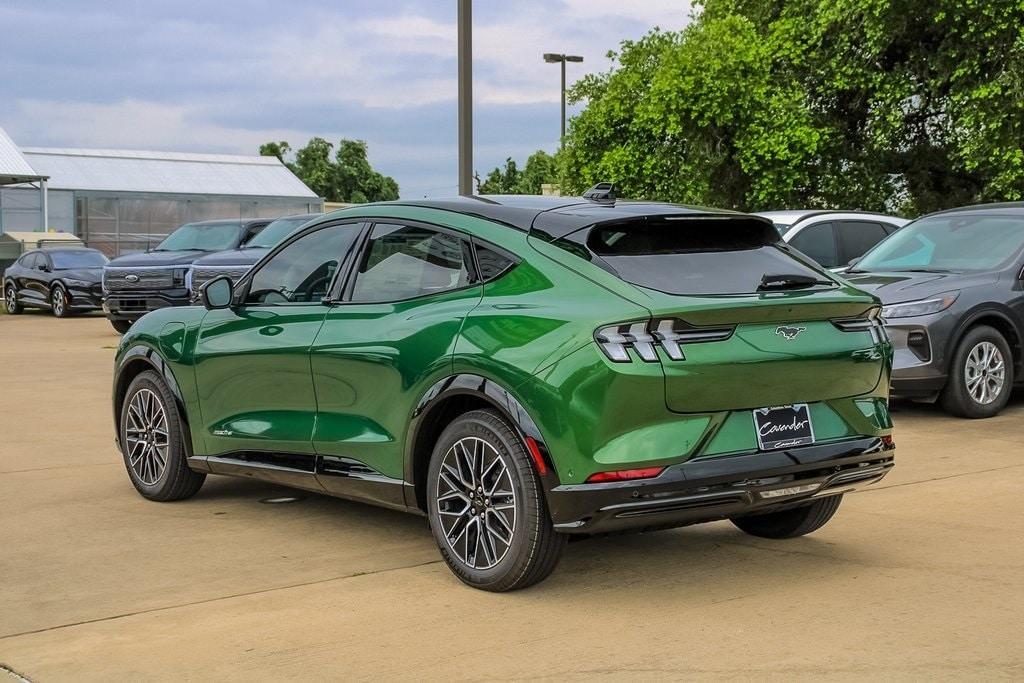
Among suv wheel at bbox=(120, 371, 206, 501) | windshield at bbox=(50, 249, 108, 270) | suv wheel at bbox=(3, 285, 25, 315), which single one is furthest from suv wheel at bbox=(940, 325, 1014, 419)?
suv wheel at bbox=(3, 285, 25, 315)

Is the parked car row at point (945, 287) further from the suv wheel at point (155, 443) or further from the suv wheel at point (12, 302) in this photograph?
the suv wheel at point (12, 302)

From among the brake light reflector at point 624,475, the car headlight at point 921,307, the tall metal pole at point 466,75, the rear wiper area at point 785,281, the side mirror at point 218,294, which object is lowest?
the brake light reflector at point 624,475

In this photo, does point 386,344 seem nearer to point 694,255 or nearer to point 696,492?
point 694,255

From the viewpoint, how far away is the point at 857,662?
464 centimetres

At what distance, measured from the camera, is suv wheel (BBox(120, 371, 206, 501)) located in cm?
763

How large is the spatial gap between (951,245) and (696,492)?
24.8 feet

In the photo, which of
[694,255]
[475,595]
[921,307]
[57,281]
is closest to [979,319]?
[921,307]

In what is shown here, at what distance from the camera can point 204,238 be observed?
22484 millimetres

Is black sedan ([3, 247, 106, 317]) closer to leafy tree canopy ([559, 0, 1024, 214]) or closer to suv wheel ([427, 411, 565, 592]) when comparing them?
leafy tree canopy ([559, 0, 1024, 214])

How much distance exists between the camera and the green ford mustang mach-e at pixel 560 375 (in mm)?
5234

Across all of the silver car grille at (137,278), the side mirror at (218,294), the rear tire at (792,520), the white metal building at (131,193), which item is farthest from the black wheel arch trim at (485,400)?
the white metal building at (131,193)

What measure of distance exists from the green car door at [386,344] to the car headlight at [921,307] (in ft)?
18.6

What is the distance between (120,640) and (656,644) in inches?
77.1

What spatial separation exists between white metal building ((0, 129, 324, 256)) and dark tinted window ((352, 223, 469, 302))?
44319mm
